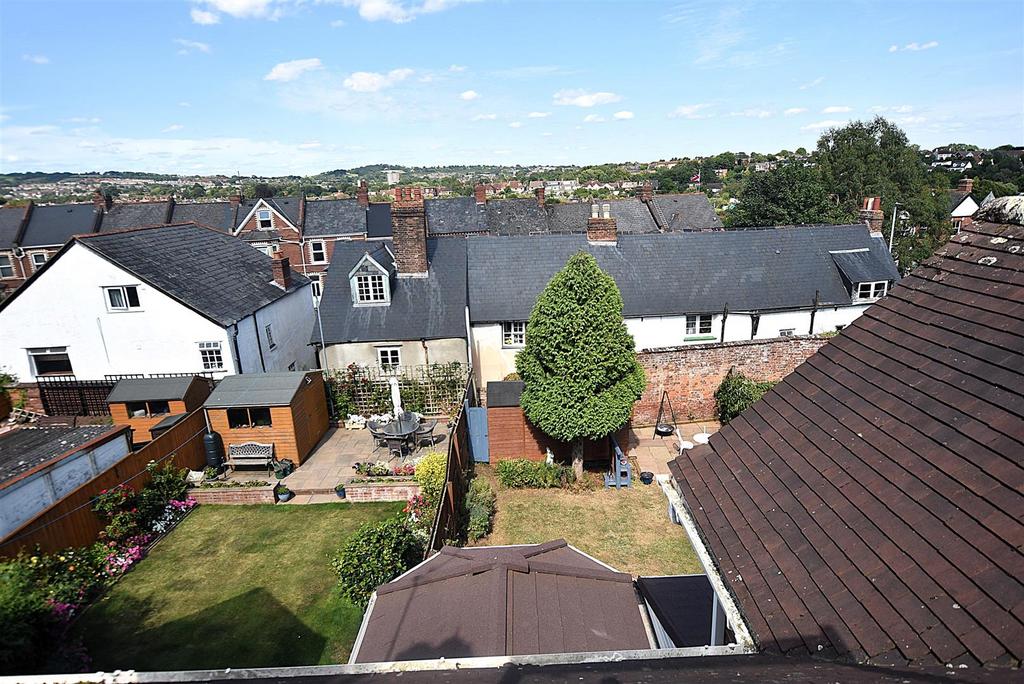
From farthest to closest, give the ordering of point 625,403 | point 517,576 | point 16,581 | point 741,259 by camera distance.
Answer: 1. point 741,259
2. point 625,403
3. point 16,581
4. point 517,576

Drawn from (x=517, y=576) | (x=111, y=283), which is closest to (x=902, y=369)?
(x=517, y=576)

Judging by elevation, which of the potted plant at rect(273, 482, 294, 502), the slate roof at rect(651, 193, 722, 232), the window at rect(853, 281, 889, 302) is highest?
the slate roof at rect(651, 193, 722, 232)

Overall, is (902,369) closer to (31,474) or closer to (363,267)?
(31,474)

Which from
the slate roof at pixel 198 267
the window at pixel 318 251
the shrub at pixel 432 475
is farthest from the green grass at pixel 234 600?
the window at pixel 318 251

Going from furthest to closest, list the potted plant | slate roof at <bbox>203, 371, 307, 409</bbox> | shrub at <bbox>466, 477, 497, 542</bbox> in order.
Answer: slate roof at <bbox>203, 371, 307, 409</bbox>, the potted plant, shrub at <bbox>466, 477, 497, 542</bbox>

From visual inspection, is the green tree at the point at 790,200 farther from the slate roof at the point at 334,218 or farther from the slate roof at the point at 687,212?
the slate roof at the point at 334,218

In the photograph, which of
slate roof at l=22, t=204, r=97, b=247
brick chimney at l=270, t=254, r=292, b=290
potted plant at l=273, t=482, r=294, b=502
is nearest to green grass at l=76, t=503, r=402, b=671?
potted plant at l=273, t=482, r=294, b=502

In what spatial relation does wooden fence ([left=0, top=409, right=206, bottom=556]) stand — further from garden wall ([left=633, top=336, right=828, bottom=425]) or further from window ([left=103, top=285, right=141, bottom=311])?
garden wall ([left=633, top=336, right=828, bottom=425])
